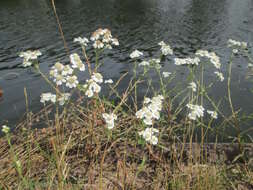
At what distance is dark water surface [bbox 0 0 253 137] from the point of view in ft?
21.8

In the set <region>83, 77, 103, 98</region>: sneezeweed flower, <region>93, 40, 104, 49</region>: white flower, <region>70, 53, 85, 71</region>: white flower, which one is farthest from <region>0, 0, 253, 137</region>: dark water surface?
<region>83, 77, 103, 98</region>: sneezeweed flower

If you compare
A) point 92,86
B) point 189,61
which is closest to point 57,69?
point 92,86

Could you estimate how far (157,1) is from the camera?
86.8ft

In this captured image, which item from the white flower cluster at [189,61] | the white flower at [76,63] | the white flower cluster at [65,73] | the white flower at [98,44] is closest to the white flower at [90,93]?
the white flower cluster at [65,73]

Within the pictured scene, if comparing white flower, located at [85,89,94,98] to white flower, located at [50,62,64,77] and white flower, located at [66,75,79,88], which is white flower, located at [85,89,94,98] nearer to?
white flower, located at [66,75,79,88]

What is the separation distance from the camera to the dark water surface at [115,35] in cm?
664

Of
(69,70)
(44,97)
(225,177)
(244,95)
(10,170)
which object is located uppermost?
(69,70)

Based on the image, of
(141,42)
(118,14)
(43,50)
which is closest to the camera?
(43,50)

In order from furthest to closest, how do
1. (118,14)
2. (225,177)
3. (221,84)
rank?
(118,14) < (221,84) < (225,177)

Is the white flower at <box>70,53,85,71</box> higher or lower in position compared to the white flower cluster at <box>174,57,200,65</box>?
higher

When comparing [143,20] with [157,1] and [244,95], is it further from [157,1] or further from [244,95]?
[244,95]

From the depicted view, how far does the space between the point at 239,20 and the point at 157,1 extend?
42.9 feet

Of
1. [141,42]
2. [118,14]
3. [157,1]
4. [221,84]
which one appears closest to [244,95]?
[221,84]

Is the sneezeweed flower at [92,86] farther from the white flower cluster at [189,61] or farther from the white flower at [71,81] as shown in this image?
the white flower cluster at [189,61]
